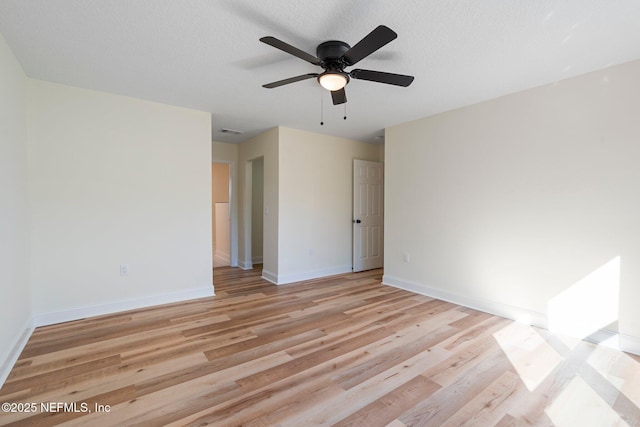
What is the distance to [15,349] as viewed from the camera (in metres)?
2.29

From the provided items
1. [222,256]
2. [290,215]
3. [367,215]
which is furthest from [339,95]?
[222,256]

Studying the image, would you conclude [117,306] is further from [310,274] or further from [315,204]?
[315,204]

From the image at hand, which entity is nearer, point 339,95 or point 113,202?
point 339,95

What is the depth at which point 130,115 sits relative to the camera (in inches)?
130

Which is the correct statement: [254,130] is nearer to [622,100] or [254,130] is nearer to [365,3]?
[365,3]

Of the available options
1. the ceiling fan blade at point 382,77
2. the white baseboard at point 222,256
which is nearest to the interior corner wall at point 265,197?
the white baseboard at point 222,256

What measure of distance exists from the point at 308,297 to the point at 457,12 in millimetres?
3279

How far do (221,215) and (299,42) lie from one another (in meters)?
5.03

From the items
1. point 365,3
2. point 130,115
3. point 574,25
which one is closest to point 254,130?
point 130,115

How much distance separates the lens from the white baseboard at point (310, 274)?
4.50 meters

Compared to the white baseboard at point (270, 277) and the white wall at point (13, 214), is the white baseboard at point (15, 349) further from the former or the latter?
the white baseboard at point (270, 277)

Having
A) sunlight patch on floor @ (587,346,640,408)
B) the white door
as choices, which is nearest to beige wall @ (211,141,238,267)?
the white door

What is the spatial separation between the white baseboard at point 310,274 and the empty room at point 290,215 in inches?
2.5

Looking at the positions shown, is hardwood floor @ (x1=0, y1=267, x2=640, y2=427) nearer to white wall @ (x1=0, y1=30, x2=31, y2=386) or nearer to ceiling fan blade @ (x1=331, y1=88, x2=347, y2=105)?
white wall @ (x1=0, y1=30, x2=31, y2=386)
